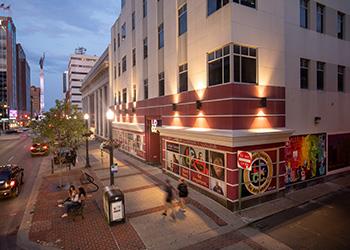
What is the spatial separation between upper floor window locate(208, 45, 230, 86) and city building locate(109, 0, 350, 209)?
0.05 metres

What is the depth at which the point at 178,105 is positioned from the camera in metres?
16.8

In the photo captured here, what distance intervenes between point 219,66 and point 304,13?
780 centimetres

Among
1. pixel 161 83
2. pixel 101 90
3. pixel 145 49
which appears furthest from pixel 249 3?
pixel 101 90

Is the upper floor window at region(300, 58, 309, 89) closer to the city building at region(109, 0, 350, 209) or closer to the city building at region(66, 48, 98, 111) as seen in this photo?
the city building at region(109, 0, 350, 209)

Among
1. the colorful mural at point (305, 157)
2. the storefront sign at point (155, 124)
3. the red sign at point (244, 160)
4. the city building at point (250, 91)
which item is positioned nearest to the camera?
the red sign at point (244, 160)

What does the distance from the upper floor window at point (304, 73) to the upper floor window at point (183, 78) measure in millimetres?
7519

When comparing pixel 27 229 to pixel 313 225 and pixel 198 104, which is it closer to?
pixel 198 104

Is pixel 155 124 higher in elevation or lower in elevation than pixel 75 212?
higher

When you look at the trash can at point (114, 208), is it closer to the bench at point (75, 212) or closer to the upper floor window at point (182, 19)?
→ the bench at point (75, 212)

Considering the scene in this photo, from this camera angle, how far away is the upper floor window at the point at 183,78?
16.1 meters

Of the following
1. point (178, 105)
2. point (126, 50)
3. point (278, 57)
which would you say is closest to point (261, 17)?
point (278, 57)

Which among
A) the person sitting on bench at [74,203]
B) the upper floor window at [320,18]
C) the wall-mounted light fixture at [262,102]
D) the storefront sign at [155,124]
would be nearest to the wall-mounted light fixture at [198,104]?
the wall-mounted light fixture at [262,102]

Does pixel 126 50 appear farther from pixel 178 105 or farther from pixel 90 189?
pixel 90 189

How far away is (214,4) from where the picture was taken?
42.2 ft
